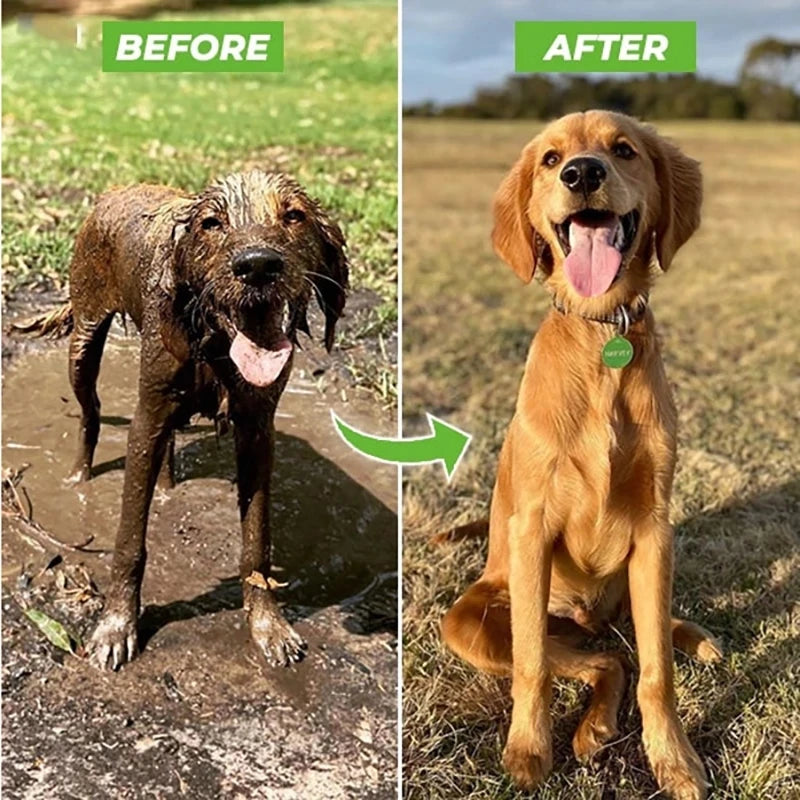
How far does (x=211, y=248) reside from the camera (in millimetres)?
1963

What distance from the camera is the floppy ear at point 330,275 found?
2.07 metres

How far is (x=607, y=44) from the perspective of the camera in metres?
2.45

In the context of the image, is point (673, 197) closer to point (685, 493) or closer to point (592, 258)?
point (592, 258)

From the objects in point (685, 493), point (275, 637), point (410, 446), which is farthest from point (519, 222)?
point (685, 493)

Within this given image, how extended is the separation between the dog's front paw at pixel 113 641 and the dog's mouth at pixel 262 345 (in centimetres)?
77

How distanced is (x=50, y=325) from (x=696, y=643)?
1927mm

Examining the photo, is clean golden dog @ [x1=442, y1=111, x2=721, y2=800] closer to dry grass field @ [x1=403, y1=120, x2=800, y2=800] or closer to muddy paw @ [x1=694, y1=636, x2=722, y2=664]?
dry grass field @ [x1=403, y1=120, x2=800, y2=800]

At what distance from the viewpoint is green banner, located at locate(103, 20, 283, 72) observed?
226 cm

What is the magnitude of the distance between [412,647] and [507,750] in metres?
0.44

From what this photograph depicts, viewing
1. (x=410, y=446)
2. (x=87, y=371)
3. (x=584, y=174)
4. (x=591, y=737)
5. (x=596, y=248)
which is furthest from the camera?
(x=410, y=446)

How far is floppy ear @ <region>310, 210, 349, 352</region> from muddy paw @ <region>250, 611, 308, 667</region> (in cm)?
73

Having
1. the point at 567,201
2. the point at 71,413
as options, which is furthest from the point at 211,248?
the point at 71,413

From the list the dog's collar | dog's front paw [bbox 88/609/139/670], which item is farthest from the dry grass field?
the dog's collar

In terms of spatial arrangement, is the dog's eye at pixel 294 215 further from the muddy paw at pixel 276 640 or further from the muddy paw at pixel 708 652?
the muddy paw at pixel 708 652
